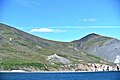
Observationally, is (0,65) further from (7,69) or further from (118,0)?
(118,0)

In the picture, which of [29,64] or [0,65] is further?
[29,64]

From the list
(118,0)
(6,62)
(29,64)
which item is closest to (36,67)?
(29,64)

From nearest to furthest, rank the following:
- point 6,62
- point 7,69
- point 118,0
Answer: point 118,0
point 7,69
point 6,62

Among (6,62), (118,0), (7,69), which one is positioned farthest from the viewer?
(6,62)

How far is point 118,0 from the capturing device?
3688 cm

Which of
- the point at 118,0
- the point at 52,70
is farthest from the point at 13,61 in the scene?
the point at 118,0

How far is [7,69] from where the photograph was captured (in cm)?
17725

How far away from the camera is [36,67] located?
638 ft

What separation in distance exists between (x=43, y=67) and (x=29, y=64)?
9.40m

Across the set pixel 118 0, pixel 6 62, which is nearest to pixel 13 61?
pixel 6 62

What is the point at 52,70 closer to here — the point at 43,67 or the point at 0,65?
the point at 43,67

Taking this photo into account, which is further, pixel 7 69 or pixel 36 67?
pixel 36 67

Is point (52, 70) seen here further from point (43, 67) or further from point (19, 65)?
point (19, 65)

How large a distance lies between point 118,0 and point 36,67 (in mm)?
160143
